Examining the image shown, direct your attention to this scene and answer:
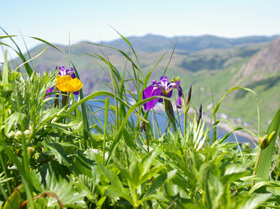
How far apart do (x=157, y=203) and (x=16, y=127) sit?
2.17ft

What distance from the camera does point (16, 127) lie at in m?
1.24

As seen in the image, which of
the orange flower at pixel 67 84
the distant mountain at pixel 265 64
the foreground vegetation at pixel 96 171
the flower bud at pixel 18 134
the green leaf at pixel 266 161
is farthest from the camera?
the distant mountain at pixel 265 64

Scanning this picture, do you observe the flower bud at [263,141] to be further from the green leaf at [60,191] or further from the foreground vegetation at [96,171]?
the green leaf at [60,191]

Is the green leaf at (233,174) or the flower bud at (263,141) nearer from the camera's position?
the green leaf at (233,174)

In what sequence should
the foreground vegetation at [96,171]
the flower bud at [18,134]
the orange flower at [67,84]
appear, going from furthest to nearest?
the orange flower at [67,84] → the flower bud at [18,134] → the foreground vegetation at [96,171]

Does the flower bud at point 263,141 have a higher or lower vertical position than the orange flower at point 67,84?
lower

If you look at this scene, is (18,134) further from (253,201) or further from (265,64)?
(265,64)

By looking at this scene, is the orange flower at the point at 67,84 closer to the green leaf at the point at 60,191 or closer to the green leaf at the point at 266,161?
the green leaf at the point at 60,191

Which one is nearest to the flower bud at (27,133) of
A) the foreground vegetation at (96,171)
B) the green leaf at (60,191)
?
the foreground vegetation at (96,171)

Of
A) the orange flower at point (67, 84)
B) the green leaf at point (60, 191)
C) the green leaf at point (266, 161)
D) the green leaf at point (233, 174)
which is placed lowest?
the green leaf at point (266, 161)

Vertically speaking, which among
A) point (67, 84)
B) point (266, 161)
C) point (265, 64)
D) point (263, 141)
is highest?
point (67, 84)

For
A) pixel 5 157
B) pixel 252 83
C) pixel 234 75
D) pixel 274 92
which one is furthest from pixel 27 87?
pixel 234 75

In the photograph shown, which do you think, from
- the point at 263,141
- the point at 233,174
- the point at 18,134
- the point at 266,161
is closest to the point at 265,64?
the point at 266,161

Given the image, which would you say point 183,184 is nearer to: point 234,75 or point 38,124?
point 38,124
